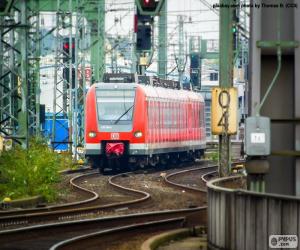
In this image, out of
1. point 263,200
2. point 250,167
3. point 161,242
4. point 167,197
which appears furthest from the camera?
point 167,197

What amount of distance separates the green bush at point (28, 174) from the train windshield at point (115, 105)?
8.00 meters

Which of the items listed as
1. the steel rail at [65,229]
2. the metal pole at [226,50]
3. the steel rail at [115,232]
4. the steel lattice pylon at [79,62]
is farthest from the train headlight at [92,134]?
the metal pole at [226,50]

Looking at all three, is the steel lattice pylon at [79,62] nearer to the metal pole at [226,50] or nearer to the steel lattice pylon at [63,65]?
the steel lattice pylon at [63,65]

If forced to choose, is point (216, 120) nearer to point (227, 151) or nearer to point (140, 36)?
point (227, 151)

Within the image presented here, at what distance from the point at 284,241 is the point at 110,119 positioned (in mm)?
23571

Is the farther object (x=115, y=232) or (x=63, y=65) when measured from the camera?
(x=63, y=65)

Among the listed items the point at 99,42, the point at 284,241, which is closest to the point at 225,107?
the point at 284,241

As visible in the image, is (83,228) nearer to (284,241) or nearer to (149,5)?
(149,5)

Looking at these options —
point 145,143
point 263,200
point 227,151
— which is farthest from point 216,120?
point 145,143

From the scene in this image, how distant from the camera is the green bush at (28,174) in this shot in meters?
22.5

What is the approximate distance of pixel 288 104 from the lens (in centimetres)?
1184

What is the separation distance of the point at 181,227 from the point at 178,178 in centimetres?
1497

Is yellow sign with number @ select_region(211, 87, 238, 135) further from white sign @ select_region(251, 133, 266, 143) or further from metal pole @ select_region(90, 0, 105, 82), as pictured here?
metal pole @ select_region(90, 0, 105, 82)

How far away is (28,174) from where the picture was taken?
916 inches
